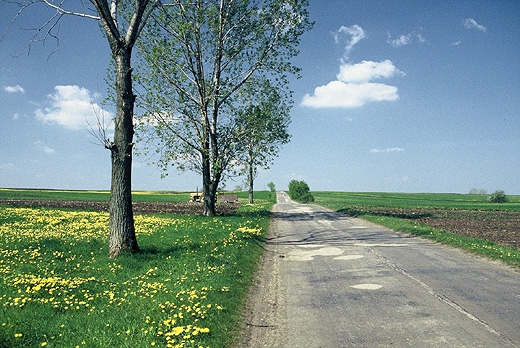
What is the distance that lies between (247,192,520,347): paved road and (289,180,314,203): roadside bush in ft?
223

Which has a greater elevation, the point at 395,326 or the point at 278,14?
the point at 278,14

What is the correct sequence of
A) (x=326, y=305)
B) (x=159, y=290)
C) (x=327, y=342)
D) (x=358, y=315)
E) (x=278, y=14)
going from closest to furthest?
(x=327, y=342), (x=358, y=315), (x=326, y=305), (x=159, y=290), (x=278, y=14)

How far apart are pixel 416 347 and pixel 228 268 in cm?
616

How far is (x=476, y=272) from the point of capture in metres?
11.1

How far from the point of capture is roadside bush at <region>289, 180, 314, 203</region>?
8283cm

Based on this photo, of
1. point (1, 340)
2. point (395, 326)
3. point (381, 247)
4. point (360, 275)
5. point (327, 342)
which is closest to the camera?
point (1, 340)

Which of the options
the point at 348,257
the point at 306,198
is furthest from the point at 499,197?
the point at 348,257

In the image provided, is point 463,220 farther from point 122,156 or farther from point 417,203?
point 417,203

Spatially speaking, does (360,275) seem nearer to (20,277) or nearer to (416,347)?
(416,347)

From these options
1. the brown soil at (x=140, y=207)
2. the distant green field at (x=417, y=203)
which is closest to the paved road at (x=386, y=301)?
the brown soil at (x=140, y=207)

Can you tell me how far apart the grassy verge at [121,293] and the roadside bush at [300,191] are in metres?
68.3

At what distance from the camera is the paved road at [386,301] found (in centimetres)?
629

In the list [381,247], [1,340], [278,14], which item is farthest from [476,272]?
[278,14]

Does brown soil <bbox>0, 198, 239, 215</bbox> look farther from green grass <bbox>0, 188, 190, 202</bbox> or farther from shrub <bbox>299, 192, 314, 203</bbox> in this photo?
shrub <bbox>299, 192, 314, 203</bbox>
